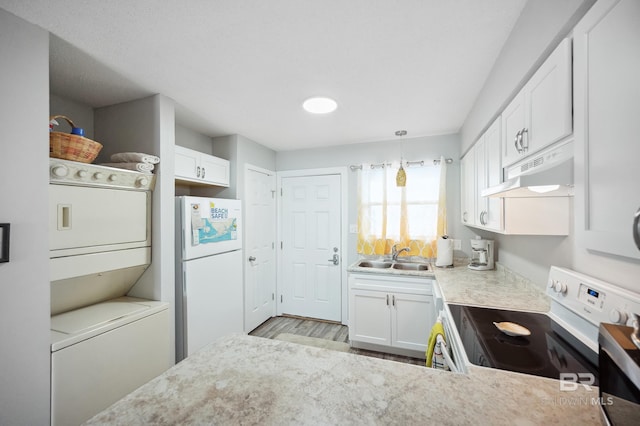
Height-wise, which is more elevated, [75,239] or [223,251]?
[75,239]

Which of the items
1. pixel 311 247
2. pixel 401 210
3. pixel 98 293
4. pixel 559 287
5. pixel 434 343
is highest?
pixel 401 210

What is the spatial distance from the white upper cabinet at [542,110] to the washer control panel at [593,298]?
0.55m

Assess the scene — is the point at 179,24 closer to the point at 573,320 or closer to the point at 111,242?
the point at 111,242

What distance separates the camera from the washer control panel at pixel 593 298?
32.4 inches

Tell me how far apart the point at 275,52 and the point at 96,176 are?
1.34 meters

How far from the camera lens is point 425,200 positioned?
313 centimetres

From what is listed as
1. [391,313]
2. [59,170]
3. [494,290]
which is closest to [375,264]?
[391,313]

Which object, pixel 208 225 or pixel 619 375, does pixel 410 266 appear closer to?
pixel 208 225

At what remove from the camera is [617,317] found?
84 centimetres

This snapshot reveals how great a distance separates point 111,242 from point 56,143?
657 millimetres

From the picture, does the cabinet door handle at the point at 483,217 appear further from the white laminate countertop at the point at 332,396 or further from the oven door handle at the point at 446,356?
the white laminate countertop at the point at 332,396

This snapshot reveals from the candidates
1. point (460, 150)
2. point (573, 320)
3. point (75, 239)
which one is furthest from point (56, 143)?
point (460, 150)

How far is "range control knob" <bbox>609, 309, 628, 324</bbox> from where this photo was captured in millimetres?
818

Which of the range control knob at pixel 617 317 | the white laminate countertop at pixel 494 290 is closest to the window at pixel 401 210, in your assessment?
the white laminate countertop at pixel 494 290
